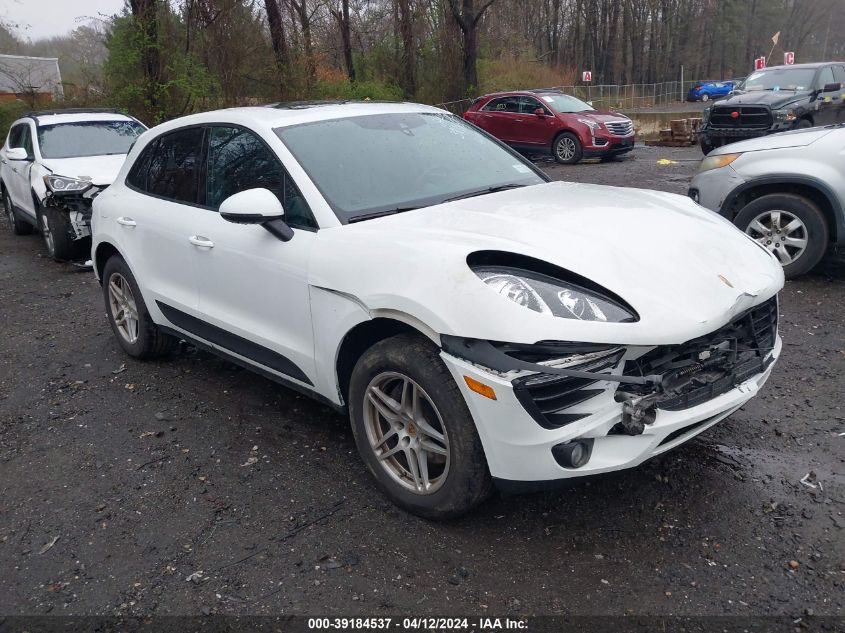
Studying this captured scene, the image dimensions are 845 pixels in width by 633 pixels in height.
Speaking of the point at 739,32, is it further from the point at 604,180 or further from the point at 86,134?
the point at 86,134

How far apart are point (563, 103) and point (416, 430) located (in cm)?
1609

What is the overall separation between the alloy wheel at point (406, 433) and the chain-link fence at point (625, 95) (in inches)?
994

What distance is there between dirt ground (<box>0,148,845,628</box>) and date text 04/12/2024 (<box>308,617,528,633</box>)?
45 millimetres

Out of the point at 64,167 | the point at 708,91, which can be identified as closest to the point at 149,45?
the point at 64,167

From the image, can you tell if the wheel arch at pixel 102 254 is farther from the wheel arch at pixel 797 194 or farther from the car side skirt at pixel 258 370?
the wheel arch at pixel 797 194

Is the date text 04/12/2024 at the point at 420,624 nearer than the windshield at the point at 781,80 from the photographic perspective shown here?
Yes

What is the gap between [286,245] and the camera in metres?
3.42

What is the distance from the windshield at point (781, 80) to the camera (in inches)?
582

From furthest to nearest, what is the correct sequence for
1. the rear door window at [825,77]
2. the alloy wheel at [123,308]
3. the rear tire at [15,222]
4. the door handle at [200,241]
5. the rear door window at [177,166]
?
the rear door window at [825,77] < the rear tire at [15,222] < the alloy wheel at [123,308] < the rear door window at [177,166] < the door handle at [200,241]

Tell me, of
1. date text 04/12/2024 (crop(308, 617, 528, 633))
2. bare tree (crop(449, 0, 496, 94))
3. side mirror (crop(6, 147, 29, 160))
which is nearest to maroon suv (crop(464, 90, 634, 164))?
bare tree (crop(449, 0, 496, 94))

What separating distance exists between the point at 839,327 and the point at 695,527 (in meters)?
3.06

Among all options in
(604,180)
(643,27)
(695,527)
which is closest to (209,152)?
(695,527)

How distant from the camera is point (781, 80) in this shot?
1516cm

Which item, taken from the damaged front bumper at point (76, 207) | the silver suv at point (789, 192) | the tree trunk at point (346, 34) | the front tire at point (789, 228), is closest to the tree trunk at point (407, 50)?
the tree trunk at point (346, 34)
